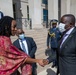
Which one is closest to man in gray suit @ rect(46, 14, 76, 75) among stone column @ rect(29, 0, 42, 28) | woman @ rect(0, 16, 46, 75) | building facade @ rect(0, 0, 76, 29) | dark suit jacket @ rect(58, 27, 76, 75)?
dark suit jacket @ rect(58, 27, 76, 75)

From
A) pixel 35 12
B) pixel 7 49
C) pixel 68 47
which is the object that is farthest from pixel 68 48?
pixel 35 12

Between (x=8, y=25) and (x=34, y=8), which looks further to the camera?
(x=34, y=8)

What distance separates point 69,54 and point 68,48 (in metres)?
0.09

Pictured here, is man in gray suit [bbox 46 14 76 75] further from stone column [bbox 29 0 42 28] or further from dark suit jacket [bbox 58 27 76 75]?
stone column [bbox 29 0 42 28]

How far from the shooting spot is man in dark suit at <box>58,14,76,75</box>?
10.5 feet

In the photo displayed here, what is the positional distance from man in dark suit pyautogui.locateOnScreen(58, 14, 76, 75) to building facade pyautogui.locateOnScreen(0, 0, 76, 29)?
8.78 meters

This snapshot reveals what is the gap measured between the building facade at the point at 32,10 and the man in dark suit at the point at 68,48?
8785 millimetres

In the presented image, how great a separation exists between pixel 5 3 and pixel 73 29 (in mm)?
9096

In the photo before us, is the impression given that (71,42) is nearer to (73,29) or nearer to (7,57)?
(73,29)

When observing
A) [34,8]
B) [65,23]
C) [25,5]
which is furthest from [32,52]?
[25,5]

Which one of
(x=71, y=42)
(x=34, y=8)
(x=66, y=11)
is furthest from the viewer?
(x=66, y=11)

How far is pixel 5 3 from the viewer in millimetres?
11875

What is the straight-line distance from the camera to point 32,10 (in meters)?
16.0

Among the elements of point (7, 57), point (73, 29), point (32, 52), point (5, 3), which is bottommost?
point (32, 52)
